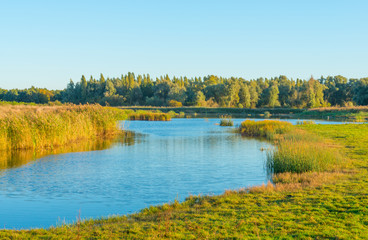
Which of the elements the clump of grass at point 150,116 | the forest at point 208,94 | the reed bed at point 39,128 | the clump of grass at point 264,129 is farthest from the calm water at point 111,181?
the forest at point 208,94

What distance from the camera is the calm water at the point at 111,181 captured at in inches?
411

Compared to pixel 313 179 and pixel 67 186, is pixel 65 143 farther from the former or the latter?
pixel 313 179

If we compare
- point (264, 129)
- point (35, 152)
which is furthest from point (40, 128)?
point (264, 129)

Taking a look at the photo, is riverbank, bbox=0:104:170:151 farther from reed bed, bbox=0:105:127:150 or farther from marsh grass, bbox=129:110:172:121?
marsh grass, bbox=129:110:172:121

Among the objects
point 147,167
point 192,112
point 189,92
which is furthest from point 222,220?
point 189,92

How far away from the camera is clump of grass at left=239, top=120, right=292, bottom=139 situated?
32.4 meters

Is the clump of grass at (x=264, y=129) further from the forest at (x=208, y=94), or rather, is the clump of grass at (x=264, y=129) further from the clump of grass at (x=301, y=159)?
the forest at (x=208, y=94)

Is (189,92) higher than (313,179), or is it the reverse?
(189,92)

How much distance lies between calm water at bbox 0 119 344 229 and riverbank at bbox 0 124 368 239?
3.47 feet

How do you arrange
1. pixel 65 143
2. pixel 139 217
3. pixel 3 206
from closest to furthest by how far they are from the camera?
pixel 139 217
pixel 3 206
pixel 65 143

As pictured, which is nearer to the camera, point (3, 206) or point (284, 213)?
point (284, 213)

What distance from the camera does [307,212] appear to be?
27.8 ft

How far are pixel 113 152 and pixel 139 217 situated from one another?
14.4 metres

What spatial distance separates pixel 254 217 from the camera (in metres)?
8.18
